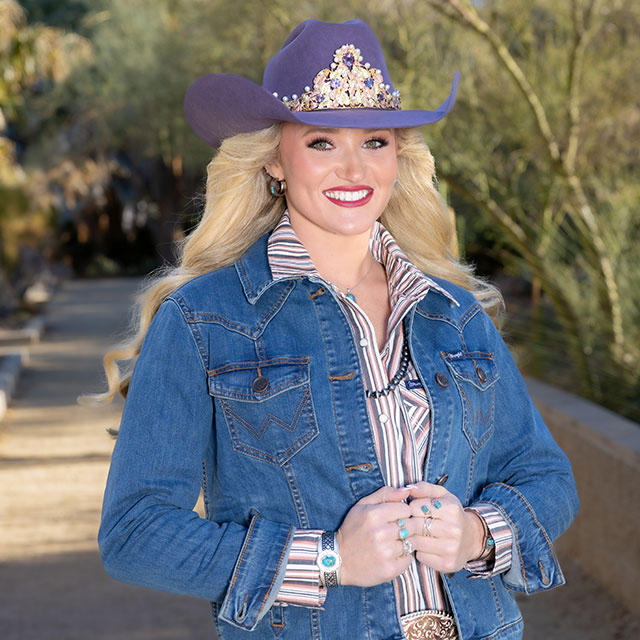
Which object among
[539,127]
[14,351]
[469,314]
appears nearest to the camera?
[469,314]

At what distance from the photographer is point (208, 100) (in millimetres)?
2250

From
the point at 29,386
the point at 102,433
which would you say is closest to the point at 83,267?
the point at 29,386

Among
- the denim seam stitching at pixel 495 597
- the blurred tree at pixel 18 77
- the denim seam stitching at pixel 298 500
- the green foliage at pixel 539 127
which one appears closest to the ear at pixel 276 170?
the denim seam stitching at pixel 298 500

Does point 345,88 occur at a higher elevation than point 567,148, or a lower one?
higher

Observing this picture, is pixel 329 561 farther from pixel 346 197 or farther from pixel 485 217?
pixel 485 217

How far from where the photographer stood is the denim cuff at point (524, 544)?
2.06 m

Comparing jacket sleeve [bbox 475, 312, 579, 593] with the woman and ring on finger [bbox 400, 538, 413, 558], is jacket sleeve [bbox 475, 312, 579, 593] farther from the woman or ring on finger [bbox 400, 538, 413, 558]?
ring on finger [bbox 400, 538, 413, 558]

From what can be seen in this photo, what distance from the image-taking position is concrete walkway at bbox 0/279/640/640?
4.65 meters

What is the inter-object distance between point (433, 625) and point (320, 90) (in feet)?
3.76

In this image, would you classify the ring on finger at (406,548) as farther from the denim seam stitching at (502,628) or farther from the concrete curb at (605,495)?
the concrete curb at (605,495)

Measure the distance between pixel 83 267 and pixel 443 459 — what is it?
32.6 m

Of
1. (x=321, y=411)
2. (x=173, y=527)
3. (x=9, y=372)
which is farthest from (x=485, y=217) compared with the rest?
(x=173, y=527)

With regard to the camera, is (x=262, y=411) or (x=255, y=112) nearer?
(x=262, y=411)

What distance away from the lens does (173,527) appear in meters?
1.82
